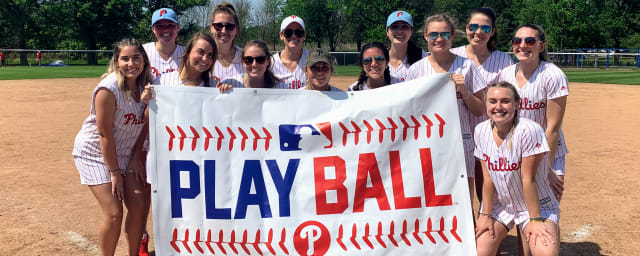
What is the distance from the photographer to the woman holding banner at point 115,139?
12.9 ft

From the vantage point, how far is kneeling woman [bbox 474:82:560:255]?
11.8ft

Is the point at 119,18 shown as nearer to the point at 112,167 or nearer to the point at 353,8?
the point at 353,8

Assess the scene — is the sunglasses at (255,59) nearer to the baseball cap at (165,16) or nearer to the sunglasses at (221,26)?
the sunglasses at (221,26)

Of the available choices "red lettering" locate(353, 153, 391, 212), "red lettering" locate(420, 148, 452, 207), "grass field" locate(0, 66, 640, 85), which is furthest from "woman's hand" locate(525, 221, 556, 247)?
"grass field" locate(0, 66, 640, 85)

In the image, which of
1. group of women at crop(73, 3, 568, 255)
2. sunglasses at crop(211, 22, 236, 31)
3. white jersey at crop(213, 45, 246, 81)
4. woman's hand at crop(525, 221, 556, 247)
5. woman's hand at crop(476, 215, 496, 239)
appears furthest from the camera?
sunglasses at crop(211, 22, 236, 31)

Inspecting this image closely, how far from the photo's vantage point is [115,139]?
4.07 m

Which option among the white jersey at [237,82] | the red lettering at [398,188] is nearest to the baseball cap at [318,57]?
the white jersey at [237,82]

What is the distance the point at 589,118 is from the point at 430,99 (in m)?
10.8

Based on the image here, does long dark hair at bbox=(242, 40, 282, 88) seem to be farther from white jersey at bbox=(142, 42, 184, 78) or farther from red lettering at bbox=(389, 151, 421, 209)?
red lettering at bbox=(389, 151, 421, 209)

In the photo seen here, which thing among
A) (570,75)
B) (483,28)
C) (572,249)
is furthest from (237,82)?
(570,75)

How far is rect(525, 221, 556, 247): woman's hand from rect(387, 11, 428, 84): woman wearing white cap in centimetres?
156

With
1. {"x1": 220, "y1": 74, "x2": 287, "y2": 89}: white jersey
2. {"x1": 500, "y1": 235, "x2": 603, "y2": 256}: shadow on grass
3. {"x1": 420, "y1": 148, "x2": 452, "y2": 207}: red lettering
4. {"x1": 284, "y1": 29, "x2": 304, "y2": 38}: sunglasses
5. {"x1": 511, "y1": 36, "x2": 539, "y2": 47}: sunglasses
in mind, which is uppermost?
{"x1": 284, "y1": 29, "x2": 304, "y2": 38}: sunglasses

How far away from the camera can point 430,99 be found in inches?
149

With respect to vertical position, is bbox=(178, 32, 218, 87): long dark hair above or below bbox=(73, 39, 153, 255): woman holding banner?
above
